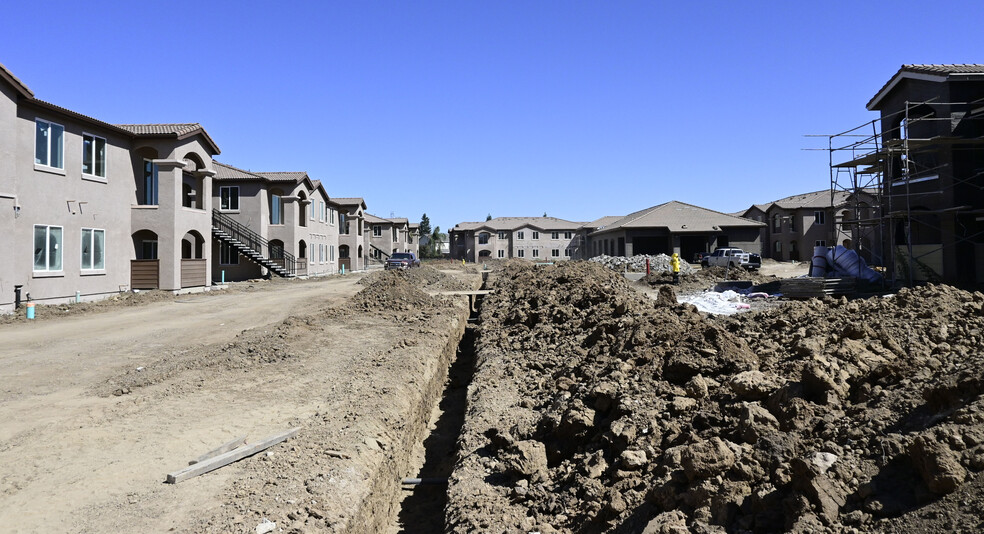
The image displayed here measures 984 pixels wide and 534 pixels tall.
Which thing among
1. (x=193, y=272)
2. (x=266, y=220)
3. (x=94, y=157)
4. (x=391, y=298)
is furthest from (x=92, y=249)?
(x=266, y=220)

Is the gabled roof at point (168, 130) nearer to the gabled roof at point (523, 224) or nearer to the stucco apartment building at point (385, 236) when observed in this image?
the stucco apartment building at point (385, 236)

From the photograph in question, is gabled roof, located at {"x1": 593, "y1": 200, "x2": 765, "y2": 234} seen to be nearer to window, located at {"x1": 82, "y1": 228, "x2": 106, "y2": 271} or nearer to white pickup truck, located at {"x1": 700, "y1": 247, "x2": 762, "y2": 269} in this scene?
white pickup truck, located at {"x1": 700, "y1": 247, "x2": 762, "y2": 269}

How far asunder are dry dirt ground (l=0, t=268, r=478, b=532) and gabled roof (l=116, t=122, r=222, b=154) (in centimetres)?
1098

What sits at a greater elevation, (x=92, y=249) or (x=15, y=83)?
(x=15, y=83)

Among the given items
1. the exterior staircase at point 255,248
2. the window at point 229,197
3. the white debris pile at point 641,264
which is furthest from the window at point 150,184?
the white debris pile at point 641,264

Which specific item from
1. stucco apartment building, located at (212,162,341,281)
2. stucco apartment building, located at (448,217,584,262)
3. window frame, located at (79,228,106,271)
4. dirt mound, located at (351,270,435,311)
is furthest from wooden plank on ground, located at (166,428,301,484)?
stucco apartment building, located at (448,217,584,262)

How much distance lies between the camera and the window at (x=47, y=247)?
754 inches

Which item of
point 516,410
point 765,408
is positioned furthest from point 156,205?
point 765,408

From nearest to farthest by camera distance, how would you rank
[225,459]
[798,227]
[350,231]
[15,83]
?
[225,459]
[15,83]
[350,231]
[798,227]

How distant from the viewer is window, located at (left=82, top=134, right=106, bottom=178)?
70.2ft

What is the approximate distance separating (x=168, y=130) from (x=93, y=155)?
3.72 meters

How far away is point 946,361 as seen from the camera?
514cm

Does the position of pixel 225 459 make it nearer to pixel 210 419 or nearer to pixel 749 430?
pixel 210 419

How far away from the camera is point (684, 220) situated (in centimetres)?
5191
